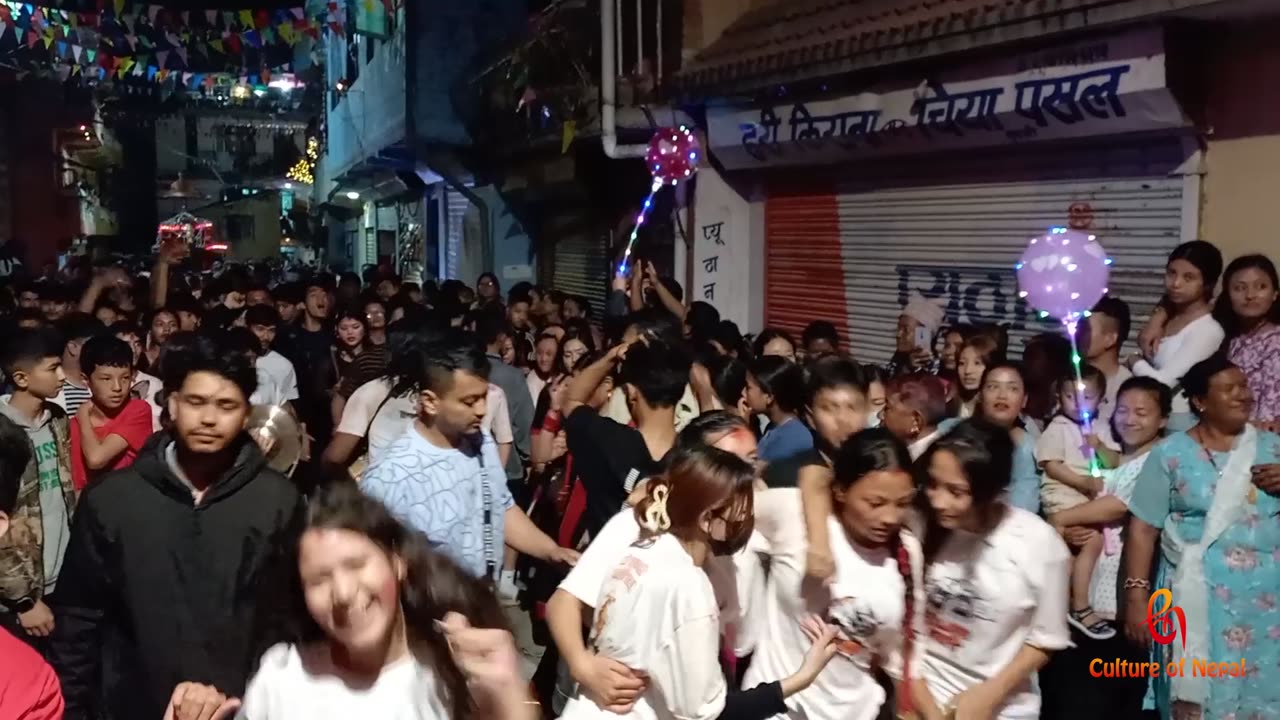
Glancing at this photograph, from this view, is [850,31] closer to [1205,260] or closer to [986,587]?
[1205,260]

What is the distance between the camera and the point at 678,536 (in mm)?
3029

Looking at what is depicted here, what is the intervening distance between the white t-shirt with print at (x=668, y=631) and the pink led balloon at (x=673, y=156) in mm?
8214

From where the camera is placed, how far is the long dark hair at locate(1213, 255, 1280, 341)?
541 cm

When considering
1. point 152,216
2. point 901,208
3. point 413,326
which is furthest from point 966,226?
point 152,216

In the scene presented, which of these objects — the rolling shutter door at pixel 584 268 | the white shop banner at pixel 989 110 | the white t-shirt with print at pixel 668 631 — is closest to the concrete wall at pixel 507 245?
the rolling shutter door at pixel 584 268

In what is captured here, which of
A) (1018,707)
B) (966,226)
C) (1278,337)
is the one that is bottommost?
(1018,707)

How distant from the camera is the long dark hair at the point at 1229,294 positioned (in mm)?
5406

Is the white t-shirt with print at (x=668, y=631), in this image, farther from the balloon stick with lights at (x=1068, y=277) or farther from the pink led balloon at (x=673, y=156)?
the pink led balloon at (x=673, y=156)

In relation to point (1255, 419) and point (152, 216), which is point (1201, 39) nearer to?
point (1255, 419)

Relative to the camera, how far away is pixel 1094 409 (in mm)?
5199

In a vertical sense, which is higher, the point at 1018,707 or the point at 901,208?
the point at 901,208

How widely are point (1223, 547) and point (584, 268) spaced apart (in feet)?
38.3

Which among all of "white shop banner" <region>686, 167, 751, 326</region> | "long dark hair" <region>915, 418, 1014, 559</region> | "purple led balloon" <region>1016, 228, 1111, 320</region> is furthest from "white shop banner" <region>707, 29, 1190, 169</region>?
"long dark hair" <region>915, 418, 1014, 559</region>

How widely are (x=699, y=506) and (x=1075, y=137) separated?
17.2ft
